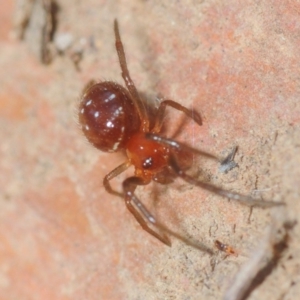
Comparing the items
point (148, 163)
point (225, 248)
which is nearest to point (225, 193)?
point (225, 248)

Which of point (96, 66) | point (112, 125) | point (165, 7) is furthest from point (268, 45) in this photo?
point (96, 66)

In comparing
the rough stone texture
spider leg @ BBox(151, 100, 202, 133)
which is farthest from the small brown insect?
spider leg @ BBox(151, 100, 202, 133)

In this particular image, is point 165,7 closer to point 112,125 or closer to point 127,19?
point 127,19

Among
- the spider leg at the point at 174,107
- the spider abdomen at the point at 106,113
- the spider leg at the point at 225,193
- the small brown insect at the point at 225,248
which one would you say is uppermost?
the spider abdomen at the point at 106,113

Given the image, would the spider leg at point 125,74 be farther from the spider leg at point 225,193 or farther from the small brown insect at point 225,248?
the small brown insect at point 225,248

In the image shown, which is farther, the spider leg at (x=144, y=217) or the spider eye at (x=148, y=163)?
the spider eye at (x=148, y=163)

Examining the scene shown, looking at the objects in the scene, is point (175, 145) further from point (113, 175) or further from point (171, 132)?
point (113, 175)

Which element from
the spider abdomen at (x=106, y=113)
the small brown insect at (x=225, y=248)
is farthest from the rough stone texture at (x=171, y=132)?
the spider abdomen at (x=106, y=113)
